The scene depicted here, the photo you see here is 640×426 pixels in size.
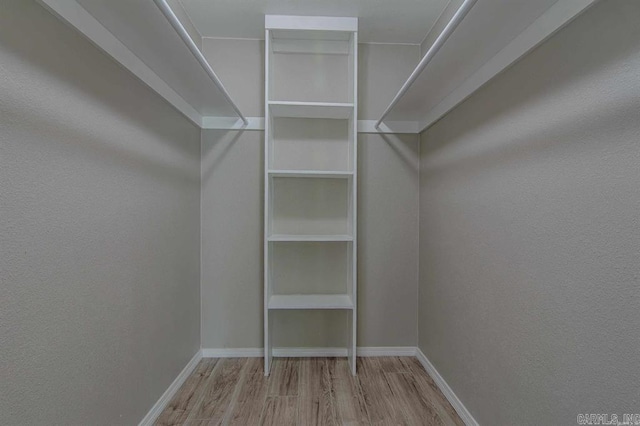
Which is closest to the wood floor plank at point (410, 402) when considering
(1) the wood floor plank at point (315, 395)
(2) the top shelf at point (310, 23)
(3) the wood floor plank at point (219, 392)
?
(1) the wood floor plank at point (315, 395)

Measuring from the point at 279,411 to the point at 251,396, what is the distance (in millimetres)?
227

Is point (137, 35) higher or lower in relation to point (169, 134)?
higher

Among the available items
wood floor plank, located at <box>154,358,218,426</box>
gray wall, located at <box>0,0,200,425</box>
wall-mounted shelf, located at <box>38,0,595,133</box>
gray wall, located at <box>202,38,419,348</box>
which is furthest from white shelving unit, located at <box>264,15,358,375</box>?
gray wall, located at <box>0,0,200,425</box>

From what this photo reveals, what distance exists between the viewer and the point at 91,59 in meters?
1.13

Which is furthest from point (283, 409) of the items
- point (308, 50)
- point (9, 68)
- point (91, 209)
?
point (308, 50)

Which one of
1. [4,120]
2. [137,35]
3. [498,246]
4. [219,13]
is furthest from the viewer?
[219,13]

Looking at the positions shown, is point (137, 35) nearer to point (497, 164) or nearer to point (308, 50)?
point (308, 50)

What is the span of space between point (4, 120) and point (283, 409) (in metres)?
1.72

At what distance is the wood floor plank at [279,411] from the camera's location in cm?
160

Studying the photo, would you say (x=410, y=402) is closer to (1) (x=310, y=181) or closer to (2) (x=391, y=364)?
(2) (x=391, y=364)

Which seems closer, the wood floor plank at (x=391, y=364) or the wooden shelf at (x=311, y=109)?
the wooden shelf at (x=311, y=109)

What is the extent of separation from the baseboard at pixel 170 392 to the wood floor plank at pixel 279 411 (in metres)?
0.55

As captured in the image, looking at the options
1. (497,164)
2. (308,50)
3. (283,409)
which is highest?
(308,50)

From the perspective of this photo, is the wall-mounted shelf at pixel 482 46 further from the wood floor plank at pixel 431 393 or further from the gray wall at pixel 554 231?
the wood floor plank at pixel 431 393
